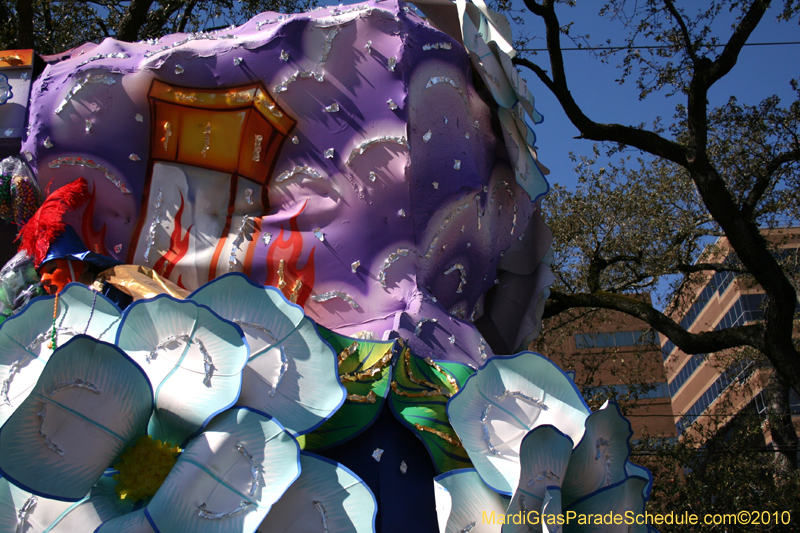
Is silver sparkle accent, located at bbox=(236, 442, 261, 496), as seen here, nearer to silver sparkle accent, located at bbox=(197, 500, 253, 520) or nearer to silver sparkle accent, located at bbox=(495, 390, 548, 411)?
silver sparkle accent, located at bbox=(197, 500, 253, 520)

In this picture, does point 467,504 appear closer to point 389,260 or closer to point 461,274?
point 389,260

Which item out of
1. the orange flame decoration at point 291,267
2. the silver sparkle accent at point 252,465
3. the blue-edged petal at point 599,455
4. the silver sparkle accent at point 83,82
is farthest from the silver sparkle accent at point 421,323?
the silver sparkle accent at point 83,82

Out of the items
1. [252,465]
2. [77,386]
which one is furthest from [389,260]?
[77,386]

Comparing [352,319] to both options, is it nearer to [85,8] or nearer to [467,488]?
[467,488]

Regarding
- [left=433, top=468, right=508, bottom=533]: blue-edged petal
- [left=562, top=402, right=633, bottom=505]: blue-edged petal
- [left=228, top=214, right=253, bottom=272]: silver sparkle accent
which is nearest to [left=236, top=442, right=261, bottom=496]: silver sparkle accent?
[left=433, top=468, right=508, bottom=533]: blue-edged petal

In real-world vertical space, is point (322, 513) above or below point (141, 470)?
below

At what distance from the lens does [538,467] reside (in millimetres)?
2988

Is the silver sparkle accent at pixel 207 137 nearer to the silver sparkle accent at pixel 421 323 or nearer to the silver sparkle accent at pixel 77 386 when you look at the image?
the silver sparkle accent at pixel 421 323

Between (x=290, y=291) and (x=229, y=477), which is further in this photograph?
(x=290, y=291)

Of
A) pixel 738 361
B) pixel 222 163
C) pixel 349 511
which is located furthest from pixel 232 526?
pixel 738 361

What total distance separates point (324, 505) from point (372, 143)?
1.88m

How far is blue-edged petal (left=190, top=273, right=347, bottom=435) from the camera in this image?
304cm

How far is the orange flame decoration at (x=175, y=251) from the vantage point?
408cm

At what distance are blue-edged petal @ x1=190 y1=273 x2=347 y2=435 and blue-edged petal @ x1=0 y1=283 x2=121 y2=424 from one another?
39cm
